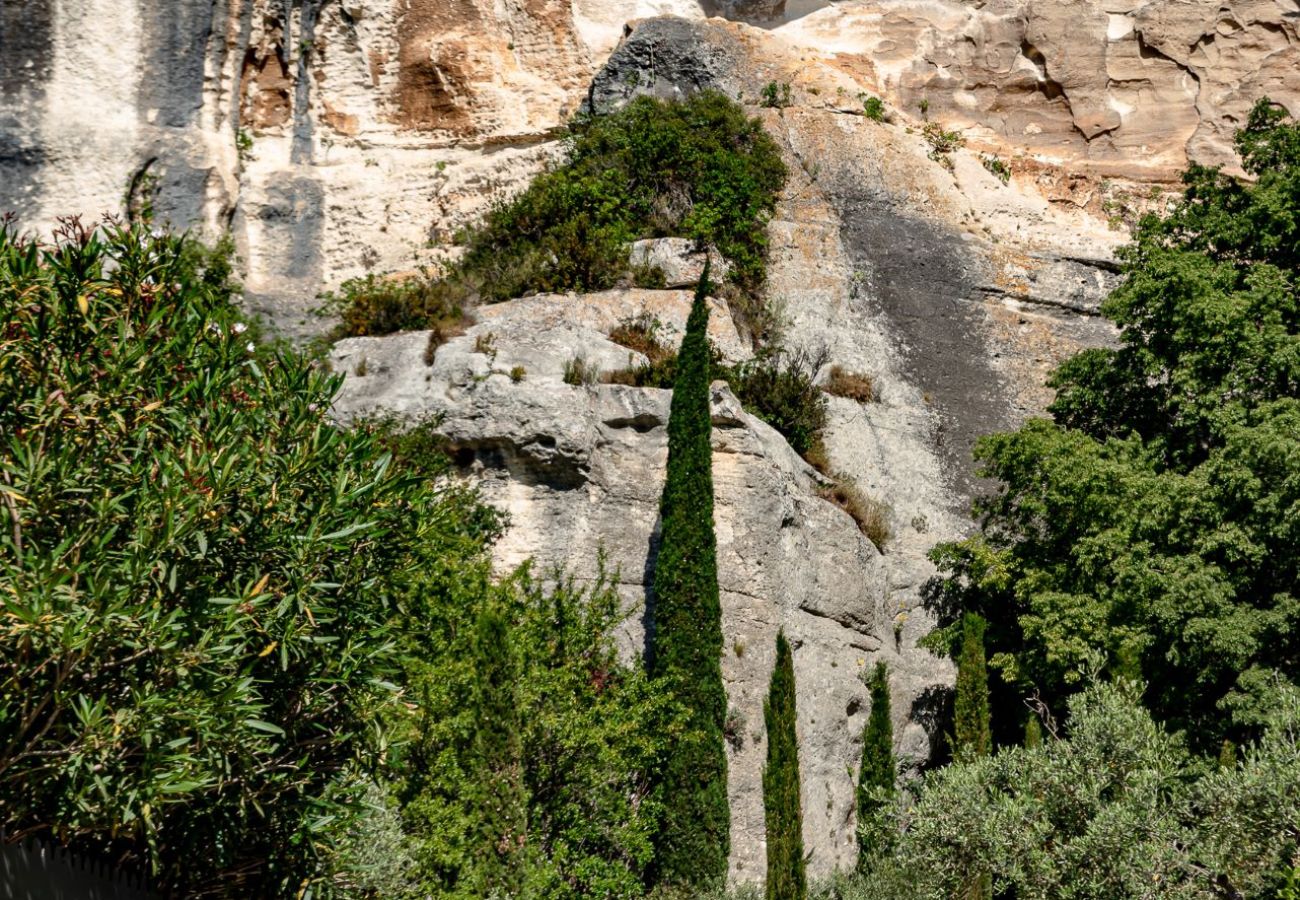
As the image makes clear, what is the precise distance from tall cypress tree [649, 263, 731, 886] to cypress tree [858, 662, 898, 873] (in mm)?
2502

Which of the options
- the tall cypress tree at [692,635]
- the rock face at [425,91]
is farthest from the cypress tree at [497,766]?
the rock face at [425,91]

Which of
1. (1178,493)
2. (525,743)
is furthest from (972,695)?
(525,743)

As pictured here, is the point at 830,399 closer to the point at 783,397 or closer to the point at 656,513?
the point at 783,397

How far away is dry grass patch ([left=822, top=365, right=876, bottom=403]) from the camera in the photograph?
21.7 metres

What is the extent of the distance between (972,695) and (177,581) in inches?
421

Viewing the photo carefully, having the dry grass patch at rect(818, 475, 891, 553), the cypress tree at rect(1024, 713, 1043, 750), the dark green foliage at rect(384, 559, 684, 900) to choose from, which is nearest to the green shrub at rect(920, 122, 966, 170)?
the dry grass patch at rect(818, 475, 891, 553)

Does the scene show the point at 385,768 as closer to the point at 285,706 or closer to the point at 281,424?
the point at 285,706

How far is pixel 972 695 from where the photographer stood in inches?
712

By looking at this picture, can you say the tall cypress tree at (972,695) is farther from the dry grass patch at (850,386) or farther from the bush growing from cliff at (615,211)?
the bush growing from cliff at (615,211)

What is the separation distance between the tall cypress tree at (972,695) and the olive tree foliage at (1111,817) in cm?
197

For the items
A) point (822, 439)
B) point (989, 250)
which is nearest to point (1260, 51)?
point (989, 250)

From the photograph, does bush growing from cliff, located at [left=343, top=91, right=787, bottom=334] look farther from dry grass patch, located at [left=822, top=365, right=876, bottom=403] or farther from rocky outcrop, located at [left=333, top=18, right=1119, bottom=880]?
dry grass patch, located at [left=822, top=365, right=876, bottom=403]

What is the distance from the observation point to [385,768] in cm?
1272

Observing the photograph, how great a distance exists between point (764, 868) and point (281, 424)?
7299 mm
